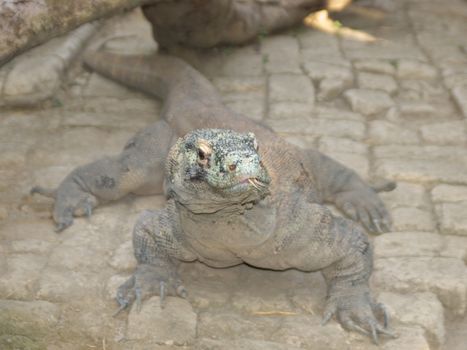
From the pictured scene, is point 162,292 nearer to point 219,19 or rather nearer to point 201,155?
point 201,155

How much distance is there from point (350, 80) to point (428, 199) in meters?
2.13

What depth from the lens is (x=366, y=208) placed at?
5.71m

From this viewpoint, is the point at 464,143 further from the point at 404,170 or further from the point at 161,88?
the point at 161,88

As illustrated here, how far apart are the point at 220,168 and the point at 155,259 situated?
1401 mm

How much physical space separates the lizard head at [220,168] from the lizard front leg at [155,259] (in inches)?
32.1

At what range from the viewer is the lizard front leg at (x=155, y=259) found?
4852mm

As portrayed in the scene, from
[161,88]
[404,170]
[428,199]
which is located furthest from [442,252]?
[161,88]

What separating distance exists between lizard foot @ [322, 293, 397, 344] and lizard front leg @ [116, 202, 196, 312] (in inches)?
34.9

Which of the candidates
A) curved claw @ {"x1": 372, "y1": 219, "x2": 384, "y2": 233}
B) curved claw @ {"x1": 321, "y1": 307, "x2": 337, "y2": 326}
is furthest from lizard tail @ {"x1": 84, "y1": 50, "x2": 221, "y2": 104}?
curved claw @ {"x1": 321, "y1": 307, "x2": 337, "y2": 326}

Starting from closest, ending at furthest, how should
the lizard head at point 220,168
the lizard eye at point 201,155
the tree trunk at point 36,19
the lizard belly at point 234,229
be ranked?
the lizard head at point 220,168 → the lizard eye at point 201,155 → the lizard belly at point 234,229 → the tree trunk at point 36,19

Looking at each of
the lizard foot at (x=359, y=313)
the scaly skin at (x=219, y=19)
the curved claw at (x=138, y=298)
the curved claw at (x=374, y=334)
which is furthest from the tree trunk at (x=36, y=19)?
the curved claw at (x=374, y=334)

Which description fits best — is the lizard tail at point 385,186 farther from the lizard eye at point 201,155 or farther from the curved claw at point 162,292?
the lizard eye at point 201,155

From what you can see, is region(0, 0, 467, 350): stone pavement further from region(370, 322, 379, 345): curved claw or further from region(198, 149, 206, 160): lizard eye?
region(198, 149, 206, 160): lizard eye

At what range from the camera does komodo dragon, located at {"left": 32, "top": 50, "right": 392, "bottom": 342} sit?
3977 mm
